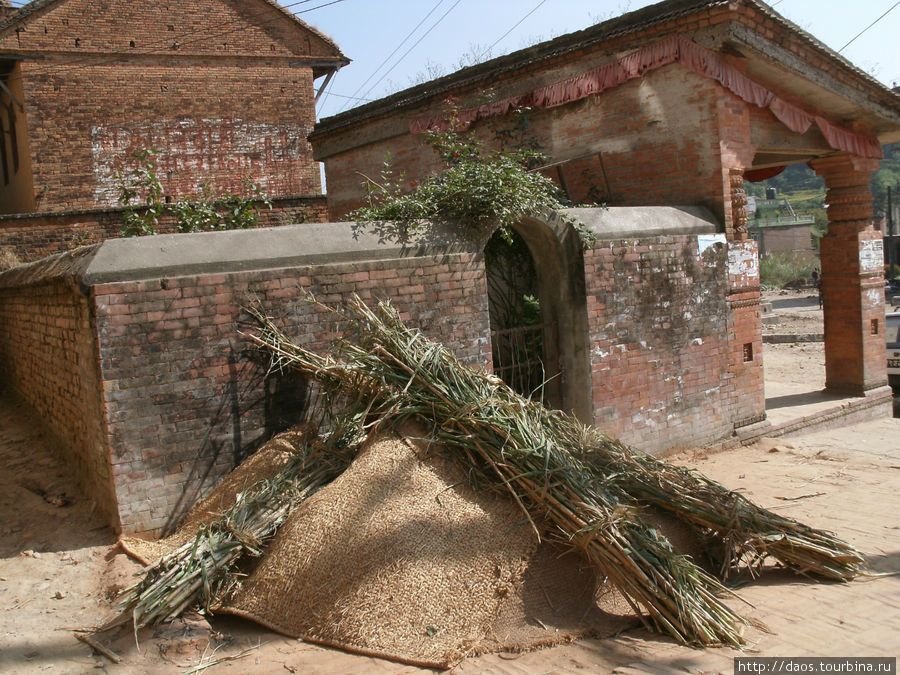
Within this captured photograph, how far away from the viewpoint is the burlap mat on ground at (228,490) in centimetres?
474

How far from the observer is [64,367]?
5.91 meters

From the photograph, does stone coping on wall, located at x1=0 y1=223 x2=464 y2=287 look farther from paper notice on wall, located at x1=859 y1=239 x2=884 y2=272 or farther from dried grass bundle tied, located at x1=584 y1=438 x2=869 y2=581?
paper notice on wall, located at x1=859 y1=239 x2=884 y2=272

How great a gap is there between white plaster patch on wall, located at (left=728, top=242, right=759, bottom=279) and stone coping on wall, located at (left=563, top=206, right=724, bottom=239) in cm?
31

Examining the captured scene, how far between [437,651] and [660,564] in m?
1.25

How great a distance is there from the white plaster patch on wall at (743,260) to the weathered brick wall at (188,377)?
14.8ft

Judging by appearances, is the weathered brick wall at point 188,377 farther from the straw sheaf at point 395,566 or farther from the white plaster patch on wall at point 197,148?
the white plaster patch on wall at point 197,148

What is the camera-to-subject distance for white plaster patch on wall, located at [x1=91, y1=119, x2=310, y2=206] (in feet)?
54.2

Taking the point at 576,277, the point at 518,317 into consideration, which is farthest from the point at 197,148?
the point at 576,277

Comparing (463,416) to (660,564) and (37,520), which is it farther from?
(37,520)

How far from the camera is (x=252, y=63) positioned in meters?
18.0

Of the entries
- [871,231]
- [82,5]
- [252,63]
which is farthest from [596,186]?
[82,5]

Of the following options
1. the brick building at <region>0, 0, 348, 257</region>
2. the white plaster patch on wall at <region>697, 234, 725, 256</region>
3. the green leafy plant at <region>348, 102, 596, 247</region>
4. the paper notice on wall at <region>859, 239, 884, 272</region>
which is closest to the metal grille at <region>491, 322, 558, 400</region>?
the green leafy plant at <region>348, 102, 596, 247</region>

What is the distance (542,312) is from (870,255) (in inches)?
226

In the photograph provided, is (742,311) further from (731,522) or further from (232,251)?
(232,251)
